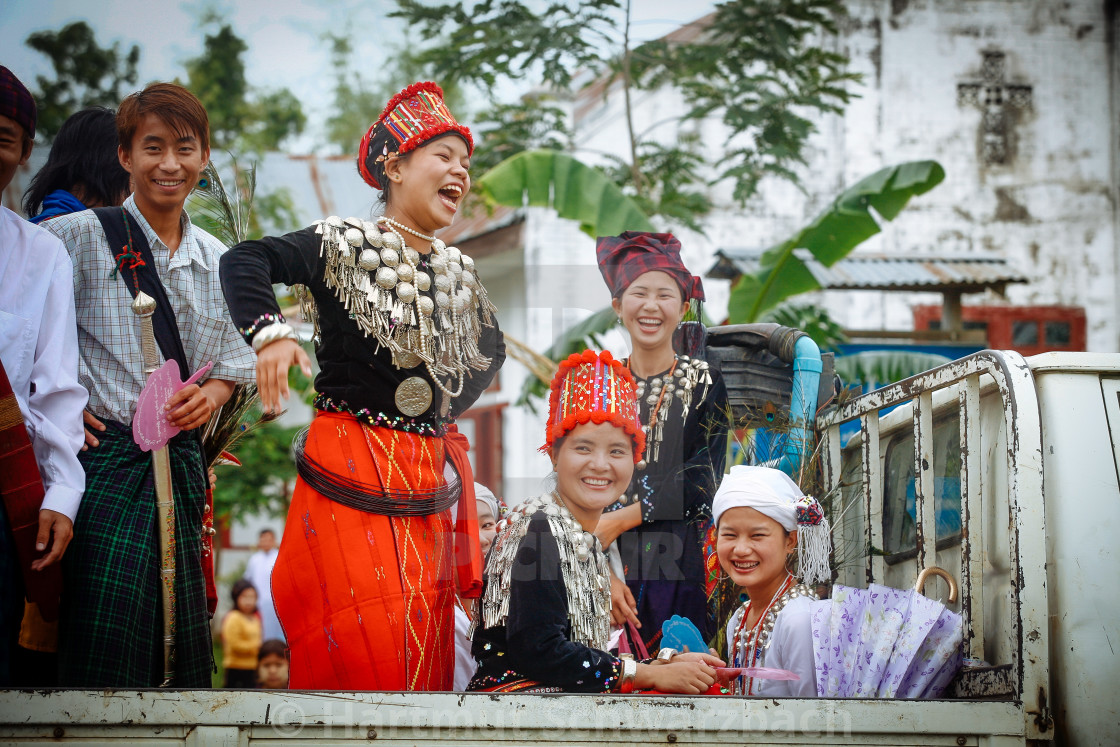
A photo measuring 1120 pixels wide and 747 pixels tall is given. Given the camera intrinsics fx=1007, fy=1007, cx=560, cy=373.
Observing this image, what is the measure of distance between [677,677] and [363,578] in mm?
829

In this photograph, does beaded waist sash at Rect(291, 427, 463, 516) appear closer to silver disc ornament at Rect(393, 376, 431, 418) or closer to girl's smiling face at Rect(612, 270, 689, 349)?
silver disc ornament at Rect(393, 376, 431, 418)

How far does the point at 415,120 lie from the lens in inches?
110

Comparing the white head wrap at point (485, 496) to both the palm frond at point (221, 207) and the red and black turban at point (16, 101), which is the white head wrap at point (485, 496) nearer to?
the palm frond at point (221, 207)

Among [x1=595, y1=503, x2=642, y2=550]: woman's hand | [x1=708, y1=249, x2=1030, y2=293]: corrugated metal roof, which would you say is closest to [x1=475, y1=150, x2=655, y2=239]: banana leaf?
[x1=708, y1=249, x2=1030, y2=293]: corrugated metal roof

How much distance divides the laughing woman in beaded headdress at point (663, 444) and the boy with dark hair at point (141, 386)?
1.22m

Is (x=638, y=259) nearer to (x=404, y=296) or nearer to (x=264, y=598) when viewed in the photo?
(x=404, y=296)

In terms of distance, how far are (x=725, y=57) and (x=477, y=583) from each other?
22.7 feet

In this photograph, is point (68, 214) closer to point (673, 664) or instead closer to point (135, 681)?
point (135, 681)

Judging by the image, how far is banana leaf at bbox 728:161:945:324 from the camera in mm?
6270

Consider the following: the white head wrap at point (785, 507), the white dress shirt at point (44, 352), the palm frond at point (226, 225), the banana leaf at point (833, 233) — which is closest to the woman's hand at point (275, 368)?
the white dress shirt at point (44, 352)

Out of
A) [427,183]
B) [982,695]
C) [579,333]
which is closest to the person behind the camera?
[982,695]

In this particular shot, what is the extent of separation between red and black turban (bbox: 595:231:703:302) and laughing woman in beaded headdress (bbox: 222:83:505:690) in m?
0.62

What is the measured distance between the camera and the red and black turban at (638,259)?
3.30 metres

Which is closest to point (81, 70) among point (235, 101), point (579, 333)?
point (235, 101)
